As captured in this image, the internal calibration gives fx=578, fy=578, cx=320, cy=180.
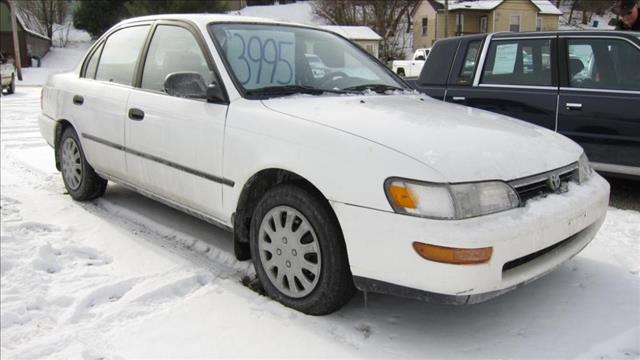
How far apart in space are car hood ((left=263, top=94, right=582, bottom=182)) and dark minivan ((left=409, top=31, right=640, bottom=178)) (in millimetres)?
2022

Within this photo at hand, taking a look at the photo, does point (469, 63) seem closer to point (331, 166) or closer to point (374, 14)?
point (331, 166)

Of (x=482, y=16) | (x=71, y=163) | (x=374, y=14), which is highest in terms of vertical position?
(x=374, y=14)

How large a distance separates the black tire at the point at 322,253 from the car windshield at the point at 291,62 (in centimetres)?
79

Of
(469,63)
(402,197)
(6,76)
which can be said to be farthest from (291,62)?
(6,76)

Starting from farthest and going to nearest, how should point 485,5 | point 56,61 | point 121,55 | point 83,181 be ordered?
point 485,5
point 56,61
point 83,181
point 121,55

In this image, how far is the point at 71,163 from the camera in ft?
17.2

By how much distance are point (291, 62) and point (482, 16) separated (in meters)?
52.0

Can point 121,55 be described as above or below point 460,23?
below

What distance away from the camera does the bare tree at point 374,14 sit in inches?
2098

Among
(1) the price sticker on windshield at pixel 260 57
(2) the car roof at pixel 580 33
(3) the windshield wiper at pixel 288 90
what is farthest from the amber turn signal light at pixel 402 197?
(2) the car roof at pixel 580 33

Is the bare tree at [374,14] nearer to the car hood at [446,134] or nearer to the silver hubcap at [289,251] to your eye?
the car hood at [446,134]

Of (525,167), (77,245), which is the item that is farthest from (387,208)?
(77,245)

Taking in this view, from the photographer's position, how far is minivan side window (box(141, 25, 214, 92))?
380 centimetres

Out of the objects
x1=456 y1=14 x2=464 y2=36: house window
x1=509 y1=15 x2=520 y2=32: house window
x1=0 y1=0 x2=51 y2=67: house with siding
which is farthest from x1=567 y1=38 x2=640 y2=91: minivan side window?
x1=509 y1=15 x2=520 y2=32: house window
